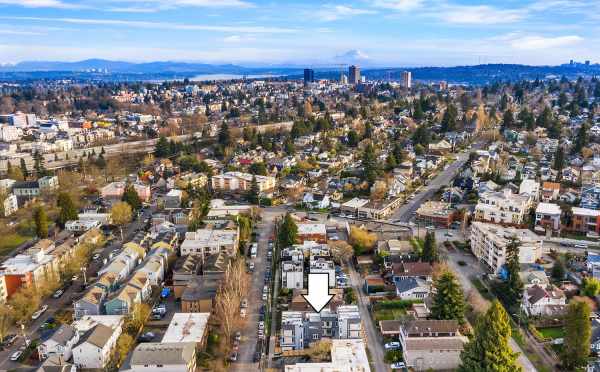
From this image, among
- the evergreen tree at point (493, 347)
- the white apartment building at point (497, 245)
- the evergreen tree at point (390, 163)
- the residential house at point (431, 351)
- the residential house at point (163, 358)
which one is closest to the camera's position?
the evergreen tree at point (493, 347)

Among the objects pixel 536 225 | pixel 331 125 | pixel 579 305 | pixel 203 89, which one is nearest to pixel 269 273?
pixel 579 305

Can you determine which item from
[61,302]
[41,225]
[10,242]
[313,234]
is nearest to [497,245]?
[313,234]

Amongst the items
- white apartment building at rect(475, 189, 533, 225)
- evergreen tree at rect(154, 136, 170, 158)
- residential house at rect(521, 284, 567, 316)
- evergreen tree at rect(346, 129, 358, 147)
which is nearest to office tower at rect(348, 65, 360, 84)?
evergreen tree at rect(346, 129, 358, 147)

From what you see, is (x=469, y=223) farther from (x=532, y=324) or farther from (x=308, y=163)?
(x=308, y=163)

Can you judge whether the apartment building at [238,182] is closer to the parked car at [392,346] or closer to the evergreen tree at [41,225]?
the evergreen tree at [41,225]

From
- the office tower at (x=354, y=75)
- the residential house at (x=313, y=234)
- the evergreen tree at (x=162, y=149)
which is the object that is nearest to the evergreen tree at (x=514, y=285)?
the residential house at (x=313, y=234)

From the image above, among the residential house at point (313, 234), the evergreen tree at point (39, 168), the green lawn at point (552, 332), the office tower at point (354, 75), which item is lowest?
the green lawn at point (552, 332)
